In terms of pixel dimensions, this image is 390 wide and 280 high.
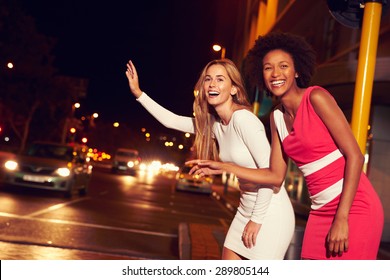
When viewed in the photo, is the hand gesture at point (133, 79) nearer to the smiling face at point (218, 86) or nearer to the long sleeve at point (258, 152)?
the smiling face at point (218, 86)

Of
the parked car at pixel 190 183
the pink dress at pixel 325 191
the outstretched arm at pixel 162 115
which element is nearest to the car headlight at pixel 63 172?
the parked car at pixel 190 183

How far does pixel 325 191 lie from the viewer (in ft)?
8.18

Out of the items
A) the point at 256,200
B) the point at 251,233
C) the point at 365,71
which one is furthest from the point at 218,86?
the point at 365,71

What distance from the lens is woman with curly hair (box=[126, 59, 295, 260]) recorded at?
9.47ft

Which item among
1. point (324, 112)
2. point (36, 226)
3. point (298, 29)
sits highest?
point (298, 29)

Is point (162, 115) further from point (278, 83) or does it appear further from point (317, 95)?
point (317, 95)

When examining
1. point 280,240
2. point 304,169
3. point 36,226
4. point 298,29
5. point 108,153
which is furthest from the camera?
point 108,153

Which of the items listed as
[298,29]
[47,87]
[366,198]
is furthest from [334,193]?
[47,87]

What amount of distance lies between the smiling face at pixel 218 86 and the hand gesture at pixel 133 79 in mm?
479

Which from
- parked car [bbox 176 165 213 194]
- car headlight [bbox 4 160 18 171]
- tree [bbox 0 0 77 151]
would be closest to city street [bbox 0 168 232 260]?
car headlight [bbox 4 160 18 171]

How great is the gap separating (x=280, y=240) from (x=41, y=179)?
13.1 metres

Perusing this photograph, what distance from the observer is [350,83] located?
39.9 feet
